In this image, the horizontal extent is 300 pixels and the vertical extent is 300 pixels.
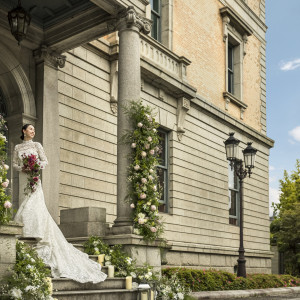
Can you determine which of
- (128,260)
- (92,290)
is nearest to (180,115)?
(128,260)

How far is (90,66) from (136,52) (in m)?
3.14

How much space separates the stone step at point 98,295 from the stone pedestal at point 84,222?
5.22 ft

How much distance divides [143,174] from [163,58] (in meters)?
7.00

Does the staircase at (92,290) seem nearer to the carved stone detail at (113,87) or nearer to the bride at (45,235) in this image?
the bride at (45,235)

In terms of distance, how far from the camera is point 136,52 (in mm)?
11195

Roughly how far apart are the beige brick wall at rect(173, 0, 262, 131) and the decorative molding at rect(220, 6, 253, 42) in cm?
22

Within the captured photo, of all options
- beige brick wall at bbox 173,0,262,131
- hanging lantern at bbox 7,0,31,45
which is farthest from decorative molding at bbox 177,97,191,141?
hanging lantern at bbox 7,0,31,45

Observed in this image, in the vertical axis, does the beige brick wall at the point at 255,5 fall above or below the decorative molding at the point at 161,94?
above

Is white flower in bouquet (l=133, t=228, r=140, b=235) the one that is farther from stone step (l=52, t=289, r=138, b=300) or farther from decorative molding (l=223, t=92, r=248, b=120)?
decorative molding (l=223, t=92, r=248, b=120)

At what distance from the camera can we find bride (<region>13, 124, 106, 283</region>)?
8.99 metres

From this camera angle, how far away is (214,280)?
14.7 m

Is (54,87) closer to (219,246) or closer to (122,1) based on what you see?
(122,1)

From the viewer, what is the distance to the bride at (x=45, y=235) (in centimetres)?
899

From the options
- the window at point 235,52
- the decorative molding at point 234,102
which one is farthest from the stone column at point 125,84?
the window at point 235,52
